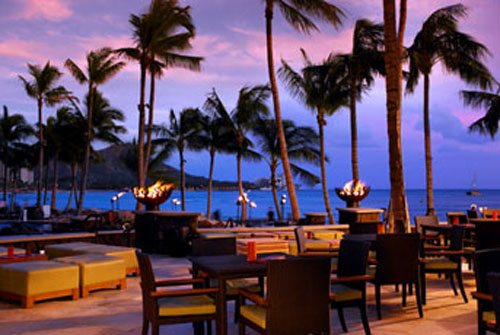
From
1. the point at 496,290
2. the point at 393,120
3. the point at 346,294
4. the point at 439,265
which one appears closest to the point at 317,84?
the point at 393,120

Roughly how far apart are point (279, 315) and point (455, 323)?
2319 millimetres

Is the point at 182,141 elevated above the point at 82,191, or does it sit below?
above

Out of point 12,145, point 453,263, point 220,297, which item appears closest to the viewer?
point 220,297

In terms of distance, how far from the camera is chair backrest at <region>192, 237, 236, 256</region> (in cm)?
501

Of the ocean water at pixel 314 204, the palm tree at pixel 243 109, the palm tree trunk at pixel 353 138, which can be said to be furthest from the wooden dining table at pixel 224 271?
the ocean water at pixel 314 204

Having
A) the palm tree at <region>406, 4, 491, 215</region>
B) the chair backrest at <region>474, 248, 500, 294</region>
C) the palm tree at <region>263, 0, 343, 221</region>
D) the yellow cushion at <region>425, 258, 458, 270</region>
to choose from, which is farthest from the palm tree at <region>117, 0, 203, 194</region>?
the chair backrest at <region>474, 248, 500, 294</region>

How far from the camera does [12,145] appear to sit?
34656 millimetres

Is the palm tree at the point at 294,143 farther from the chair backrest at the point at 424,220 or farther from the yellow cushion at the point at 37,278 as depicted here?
the yellow cushion at the point at 37,278

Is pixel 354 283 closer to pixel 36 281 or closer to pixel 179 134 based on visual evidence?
pixel 36 281

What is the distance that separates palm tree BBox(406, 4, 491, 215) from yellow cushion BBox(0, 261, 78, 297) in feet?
36.3

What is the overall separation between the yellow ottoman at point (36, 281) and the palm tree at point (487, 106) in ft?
57.6

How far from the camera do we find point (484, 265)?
3.48m

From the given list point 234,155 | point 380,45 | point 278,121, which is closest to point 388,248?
point 278,121

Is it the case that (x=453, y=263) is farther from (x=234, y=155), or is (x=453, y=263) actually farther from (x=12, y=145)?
(x=12, y=145)
